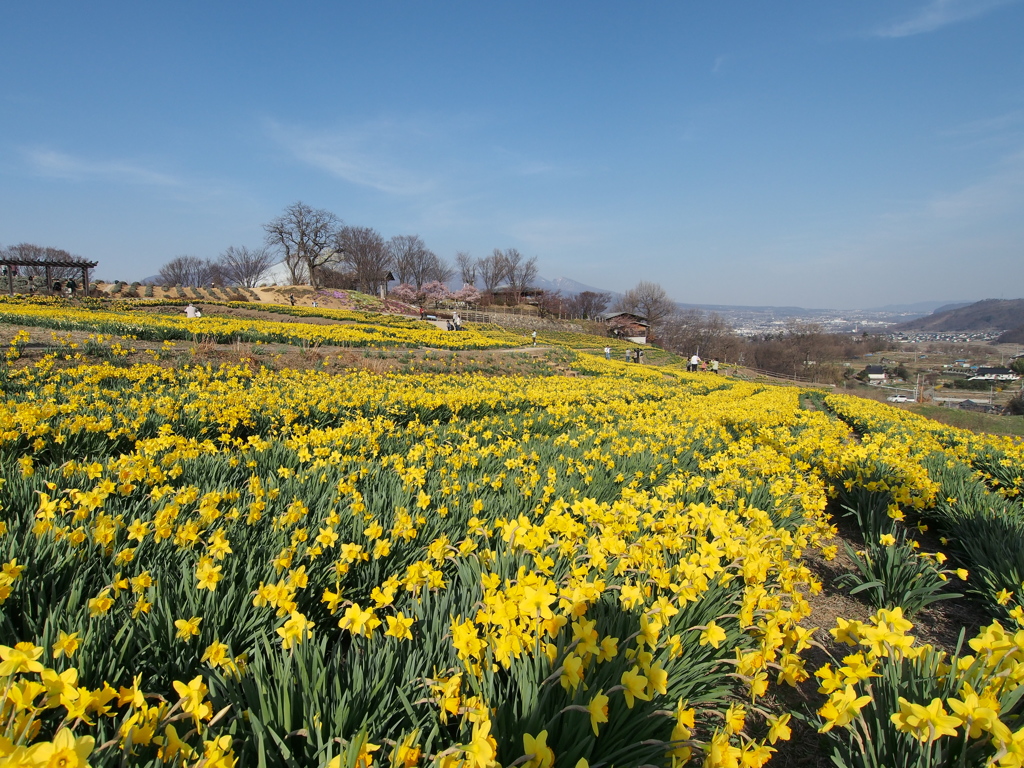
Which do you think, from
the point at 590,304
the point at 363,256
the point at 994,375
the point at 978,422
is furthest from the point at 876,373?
the point at 363,256

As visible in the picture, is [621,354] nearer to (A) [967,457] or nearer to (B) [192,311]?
(B) [192,311]

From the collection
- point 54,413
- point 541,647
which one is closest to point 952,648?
point 541,647

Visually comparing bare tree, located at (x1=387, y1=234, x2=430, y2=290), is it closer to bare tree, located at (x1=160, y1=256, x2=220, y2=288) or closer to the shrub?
bare tree, located at (x1=160, y1=256, x2=220, y2=288)

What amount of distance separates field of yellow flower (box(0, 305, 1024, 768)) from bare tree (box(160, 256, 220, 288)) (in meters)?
101

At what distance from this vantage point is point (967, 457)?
283 inches

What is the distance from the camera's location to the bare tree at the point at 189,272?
287 feet

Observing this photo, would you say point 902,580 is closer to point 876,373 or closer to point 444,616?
point 444,616

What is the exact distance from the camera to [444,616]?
2016mm

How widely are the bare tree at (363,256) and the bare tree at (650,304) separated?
44.6 m

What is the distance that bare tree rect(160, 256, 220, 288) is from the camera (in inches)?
3445

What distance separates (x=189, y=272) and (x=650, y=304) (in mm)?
88247

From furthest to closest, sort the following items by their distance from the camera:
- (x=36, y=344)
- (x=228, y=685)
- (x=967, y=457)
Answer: (x=36, y=344) → (x=967, y=457) → (x=228, y=685)

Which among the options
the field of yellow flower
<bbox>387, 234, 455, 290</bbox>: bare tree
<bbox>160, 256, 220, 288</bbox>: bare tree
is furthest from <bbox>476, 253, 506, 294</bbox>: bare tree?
the field of yellow flower

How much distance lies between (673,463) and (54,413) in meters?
5.85
